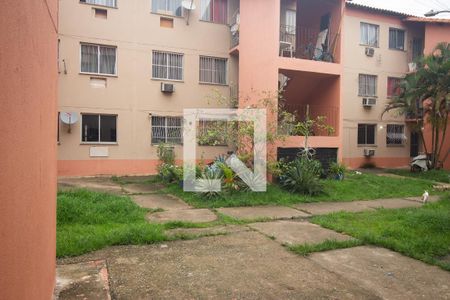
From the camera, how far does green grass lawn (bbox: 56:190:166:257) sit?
17.2 ft

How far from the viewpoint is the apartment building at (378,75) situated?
18.4 m

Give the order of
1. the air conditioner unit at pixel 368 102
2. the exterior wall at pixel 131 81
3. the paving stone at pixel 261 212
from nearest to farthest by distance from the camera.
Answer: the paving stone at pixel 261 212
the exterior wall at pixel 131 81
the air conditioner unit at pixel 368 102

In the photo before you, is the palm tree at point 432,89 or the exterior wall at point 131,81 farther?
the palm tree at point 432,89

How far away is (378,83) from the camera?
19.2m

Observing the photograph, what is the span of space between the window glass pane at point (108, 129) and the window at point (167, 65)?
2.56 metres

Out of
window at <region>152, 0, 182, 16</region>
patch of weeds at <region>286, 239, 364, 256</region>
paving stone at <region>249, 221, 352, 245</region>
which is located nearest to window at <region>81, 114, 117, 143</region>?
window at <region>152, 0, 182, 16</region>

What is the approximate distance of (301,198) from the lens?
974 centimetres

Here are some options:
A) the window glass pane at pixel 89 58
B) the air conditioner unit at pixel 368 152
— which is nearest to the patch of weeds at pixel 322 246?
the window glass pane at pixel 89 58

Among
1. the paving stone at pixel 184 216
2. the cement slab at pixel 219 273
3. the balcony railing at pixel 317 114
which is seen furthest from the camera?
the balcony railing at pixel 317 114

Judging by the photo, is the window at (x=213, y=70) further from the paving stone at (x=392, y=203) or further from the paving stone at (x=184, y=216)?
the paving stone at (x=184, y=216)

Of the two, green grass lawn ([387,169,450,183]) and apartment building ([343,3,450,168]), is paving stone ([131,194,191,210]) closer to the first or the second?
green grass lawn ([387,169,450,183])

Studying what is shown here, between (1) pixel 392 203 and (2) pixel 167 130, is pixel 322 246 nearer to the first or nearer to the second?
(1) pixel 392 203

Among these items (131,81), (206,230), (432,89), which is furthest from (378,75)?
(206,230)

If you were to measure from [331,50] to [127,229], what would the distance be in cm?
1067
